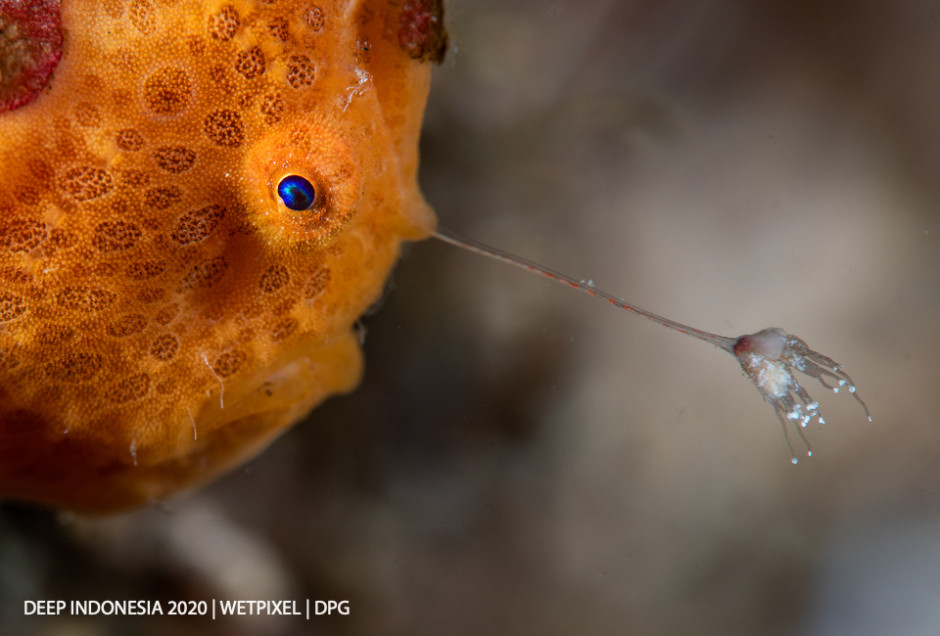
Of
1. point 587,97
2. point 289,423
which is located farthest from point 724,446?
point 289,423

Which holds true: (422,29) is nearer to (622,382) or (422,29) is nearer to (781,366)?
(622,382)

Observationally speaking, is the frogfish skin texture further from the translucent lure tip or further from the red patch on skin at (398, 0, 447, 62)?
the translucent lure tip

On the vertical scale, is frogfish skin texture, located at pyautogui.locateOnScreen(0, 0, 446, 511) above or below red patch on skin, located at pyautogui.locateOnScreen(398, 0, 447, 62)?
below

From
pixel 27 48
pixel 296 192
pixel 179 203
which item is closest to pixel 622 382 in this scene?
pixel 296 192

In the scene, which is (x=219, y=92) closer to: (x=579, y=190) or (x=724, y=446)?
(x=579, y=190)

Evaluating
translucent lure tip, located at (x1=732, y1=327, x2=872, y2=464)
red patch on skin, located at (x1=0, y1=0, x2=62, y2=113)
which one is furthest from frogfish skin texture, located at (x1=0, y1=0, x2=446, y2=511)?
translucent lure tip, located at (x1=732, y1=327, x2=872, y2=464)
